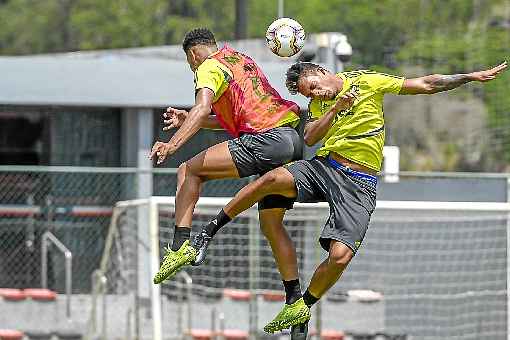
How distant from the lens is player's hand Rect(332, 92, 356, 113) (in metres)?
9.19

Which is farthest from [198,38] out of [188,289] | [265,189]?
[188,289]

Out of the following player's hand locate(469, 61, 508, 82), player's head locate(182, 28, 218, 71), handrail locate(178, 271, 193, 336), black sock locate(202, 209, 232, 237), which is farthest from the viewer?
handrail locate(178, 271, 193, 336)

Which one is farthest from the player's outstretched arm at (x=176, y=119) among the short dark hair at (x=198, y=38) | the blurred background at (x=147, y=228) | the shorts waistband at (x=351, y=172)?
the blurred background at (x=147, y=228)

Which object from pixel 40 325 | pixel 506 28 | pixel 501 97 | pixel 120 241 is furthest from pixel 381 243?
pixel 506 28

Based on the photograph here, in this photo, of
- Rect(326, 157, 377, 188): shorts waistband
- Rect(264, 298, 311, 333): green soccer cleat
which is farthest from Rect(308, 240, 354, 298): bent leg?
Rect(326, 157, 377, 188): shorts waistband

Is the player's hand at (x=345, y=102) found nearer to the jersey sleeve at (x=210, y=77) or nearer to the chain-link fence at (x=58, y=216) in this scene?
the jersey sleeve at (x=210, y=77)

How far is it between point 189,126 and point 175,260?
3.29ft

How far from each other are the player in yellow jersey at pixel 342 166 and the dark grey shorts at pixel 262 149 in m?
0.10

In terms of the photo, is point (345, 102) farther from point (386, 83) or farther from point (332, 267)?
point (332, 267)

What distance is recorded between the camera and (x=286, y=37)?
9.50 meters

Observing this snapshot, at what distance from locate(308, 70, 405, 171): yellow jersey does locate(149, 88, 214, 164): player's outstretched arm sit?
0.80 metres

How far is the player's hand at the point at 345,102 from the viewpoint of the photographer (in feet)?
30.1

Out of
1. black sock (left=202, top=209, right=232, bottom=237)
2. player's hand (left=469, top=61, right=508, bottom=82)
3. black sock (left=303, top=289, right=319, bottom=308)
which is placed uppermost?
player's hand (left=469, top=61, right=508, bottom=82)

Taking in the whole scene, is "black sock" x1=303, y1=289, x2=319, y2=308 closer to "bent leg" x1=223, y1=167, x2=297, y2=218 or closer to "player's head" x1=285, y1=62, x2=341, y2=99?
"bent leg" x1=223, y1=167, x2=297, y2=218
